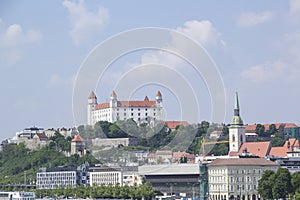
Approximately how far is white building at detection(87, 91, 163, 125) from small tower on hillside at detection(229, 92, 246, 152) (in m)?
19.2

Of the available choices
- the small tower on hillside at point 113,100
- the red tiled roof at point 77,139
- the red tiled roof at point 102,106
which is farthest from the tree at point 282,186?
the red tiled roof at point 102,106

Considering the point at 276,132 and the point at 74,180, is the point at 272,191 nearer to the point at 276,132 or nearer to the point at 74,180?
the point at 74,180

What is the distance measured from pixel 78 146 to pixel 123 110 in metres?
10.4

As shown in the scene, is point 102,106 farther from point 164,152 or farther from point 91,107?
point 164,152

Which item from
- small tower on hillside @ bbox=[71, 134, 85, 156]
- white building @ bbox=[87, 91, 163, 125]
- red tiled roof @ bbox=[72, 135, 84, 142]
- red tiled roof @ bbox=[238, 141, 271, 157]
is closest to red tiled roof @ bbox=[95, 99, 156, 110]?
white building @ bbox=[87, 91, 163, 125]

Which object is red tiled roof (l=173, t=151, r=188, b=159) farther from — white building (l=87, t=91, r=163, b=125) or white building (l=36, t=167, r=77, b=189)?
white building (l=87, t=91, r=163, b=125)

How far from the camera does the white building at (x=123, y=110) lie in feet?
304

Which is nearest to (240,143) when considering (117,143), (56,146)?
(117,143)

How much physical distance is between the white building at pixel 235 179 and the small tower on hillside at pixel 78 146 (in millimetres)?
26155

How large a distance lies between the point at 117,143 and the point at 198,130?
668 centimetres

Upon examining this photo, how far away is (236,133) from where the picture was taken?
240 feet

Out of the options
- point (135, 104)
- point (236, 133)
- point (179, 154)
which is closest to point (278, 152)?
point (236, 133)

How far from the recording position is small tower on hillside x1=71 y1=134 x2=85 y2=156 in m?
83.6

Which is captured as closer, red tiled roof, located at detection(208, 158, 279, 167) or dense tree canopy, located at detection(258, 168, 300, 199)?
dense tree canopy, located at detection(258, 168, 300, 199)
